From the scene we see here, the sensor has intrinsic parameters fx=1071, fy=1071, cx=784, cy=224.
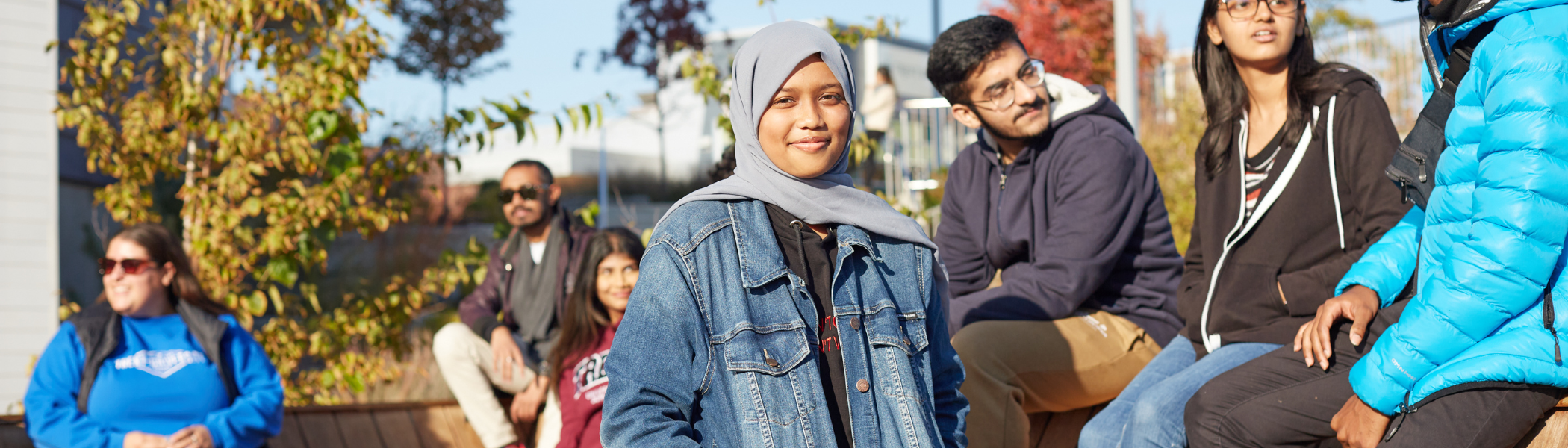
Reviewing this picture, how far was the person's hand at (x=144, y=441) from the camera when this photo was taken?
12.1 feet

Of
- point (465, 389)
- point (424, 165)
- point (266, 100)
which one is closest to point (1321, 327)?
point (465, 389)

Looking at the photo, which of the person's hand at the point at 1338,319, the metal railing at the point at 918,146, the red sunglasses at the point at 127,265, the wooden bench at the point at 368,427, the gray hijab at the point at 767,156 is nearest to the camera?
the gray hijab at the point at 767,156

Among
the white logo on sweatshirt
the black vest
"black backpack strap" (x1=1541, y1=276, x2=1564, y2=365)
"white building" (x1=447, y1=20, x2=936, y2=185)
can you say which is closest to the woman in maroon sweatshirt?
the black vest

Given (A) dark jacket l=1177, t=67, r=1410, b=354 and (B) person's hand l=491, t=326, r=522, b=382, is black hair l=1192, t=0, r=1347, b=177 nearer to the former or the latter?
(A) dark jacket l=1177, t=67, r=1410, b=354

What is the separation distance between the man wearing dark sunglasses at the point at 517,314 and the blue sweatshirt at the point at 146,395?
32.0 inches

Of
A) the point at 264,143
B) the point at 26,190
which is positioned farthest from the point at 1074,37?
the point at 26,190

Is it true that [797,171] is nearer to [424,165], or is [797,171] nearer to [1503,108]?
[1503,108]

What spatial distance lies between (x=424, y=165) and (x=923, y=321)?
13.4ft

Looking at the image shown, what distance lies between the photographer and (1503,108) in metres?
1.91

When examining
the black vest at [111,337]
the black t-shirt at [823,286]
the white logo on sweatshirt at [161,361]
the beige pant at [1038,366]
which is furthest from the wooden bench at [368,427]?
the black t-shirt at [823,286]

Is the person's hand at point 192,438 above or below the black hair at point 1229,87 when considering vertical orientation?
below

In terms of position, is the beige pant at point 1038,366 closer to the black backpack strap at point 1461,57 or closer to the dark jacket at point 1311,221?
the dark jacket at point 1311,221

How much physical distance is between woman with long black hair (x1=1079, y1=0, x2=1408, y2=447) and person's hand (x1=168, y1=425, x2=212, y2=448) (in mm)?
2968

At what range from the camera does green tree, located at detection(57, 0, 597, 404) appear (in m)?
5.26
